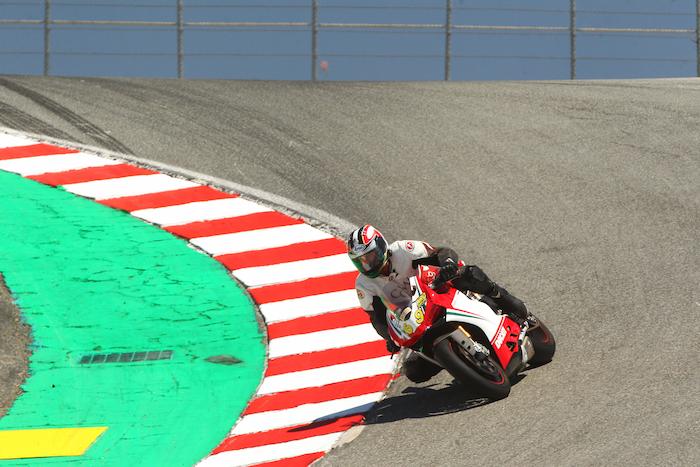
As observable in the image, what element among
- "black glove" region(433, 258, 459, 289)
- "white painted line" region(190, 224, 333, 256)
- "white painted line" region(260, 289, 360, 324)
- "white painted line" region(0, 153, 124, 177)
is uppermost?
"white painted line" region(0, 153, 124, 177)

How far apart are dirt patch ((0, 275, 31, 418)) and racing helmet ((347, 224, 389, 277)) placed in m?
3.61

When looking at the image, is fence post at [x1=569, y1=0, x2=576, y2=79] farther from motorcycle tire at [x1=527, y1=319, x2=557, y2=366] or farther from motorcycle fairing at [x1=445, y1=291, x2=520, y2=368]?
motorcycle fairing at [x1=445, y1=291, x2=520, y2=368]

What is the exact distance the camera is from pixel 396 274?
9602 mm

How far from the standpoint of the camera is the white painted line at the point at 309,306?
11969mm

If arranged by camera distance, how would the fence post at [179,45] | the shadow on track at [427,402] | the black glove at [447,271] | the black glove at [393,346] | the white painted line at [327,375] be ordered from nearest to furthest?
the shadow on track at [427,402] → the black glove at [447,271] → the black glove at [393,346] → the white painted line at [327,375] → the fence post at [179,45]

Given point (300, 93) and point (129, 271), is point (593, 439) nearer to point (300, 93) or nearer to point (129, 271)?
point (129, 271)

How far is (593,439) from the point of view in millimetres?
7809

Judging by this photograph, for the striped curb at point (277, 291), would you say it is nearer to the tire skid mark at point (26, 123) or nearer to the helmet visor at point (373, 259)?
the tire skid mark at point (26, 123)

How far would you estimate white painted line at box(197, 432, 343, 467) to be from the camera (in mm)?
8883

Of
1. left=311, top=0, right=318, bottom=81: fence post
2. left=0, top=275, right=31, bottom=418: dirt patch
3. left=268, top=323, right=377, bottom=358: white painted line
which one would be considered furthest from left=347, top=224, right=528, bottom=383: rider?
left=311, top=0, right=318, bottom=81: fence post

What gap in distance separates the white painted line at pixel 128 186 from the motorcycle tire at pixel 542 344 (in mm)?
6335

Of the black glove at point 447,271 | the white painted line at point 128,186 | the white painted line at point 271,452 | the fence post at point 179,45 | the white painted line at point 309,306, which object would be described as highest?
the fence post at point 179,45

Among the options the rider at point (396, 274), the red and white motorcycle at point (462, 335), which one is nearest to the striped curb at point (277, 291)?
the rider at point (396, 274)

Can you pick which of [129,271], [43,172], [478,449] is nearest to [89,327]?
[129,271]
